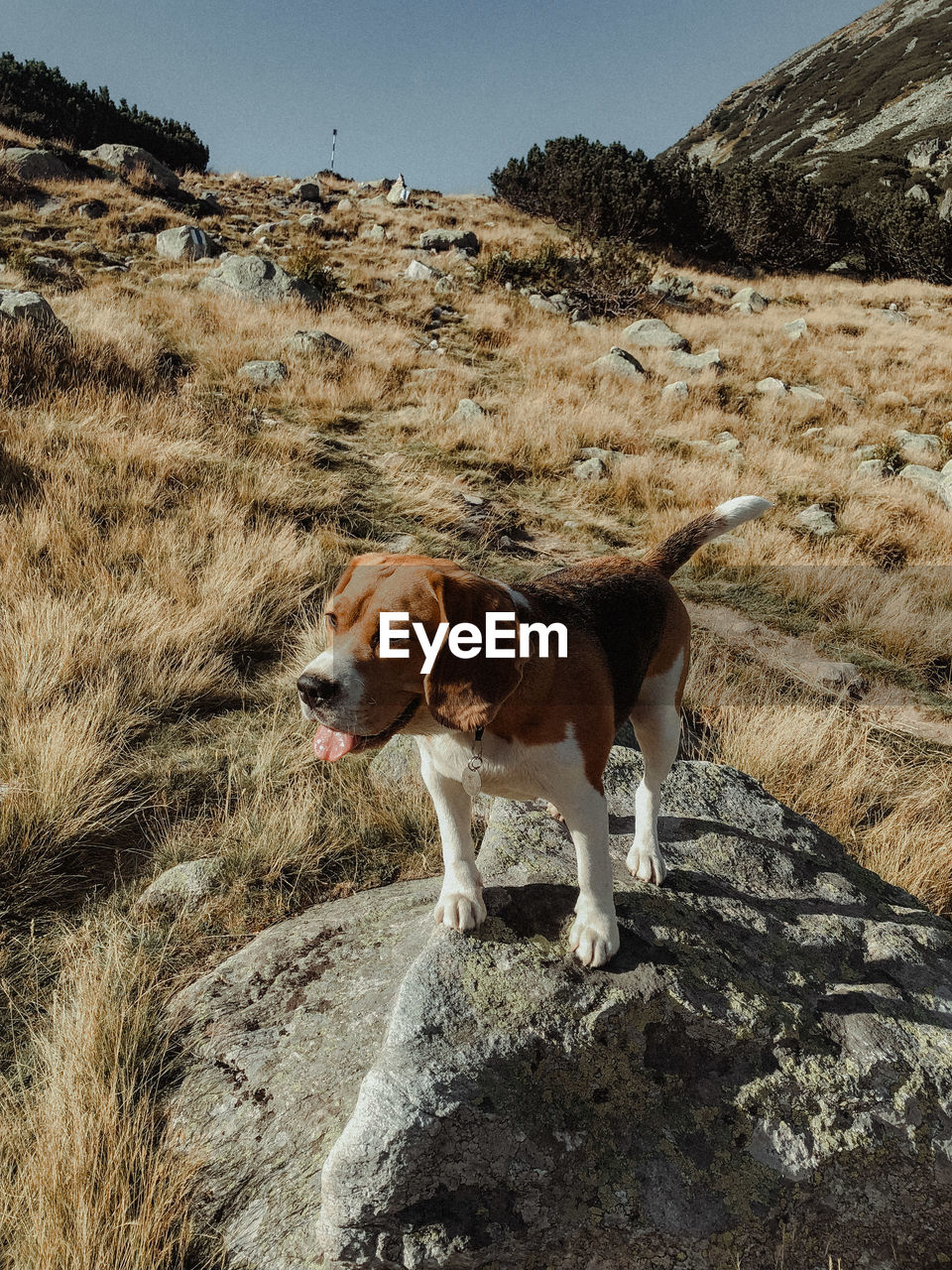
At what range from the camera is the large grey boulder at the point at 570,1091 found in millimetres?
1722

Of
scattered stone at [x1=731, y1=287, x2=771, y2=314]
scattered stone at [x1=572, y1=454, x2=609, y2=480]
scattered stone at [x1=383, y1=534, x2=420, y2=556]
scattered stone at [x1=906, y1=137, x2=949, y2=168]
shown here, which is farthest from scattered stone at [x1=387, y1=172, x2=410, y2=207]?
scattered stone at [x1=906, y1=137, x2=949, y2=168]

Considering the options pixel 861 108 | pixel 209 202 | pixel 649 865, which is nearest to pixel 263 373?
pixel 649 865

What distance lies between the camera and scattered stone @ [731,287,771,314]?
2081 centimetres

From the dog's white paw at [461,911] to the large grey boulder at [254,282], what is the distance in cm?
1538

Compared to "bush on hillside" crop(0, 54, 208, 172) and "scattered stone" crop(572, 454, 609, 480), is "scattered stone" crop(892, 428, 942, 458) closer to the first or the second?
"scattered stone" crop(572, 454, 609, 480)

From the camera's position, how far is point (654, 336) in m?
16.5

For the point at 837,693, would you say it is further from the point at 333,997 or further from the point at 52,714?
the point at 52,714

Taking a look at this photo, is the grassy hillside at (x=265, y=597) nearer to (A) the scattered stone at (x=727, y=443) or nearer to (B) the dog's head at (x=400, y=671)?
(A) the scattered stone at (x=727, y=443)

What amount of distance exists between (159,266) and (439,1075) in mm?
18804

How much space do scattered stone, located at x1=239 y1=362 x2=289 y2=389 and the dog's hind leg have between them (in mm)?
9690

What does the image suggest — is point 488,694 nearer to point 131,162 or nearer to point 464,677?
point 464,677

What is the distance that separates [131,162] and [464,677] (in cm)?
2968

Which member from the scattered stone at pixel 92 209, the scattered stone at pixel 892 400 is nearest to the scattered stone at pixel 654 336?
the scattered stone at pixel 892 400

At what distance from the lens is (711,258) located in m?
26.3
